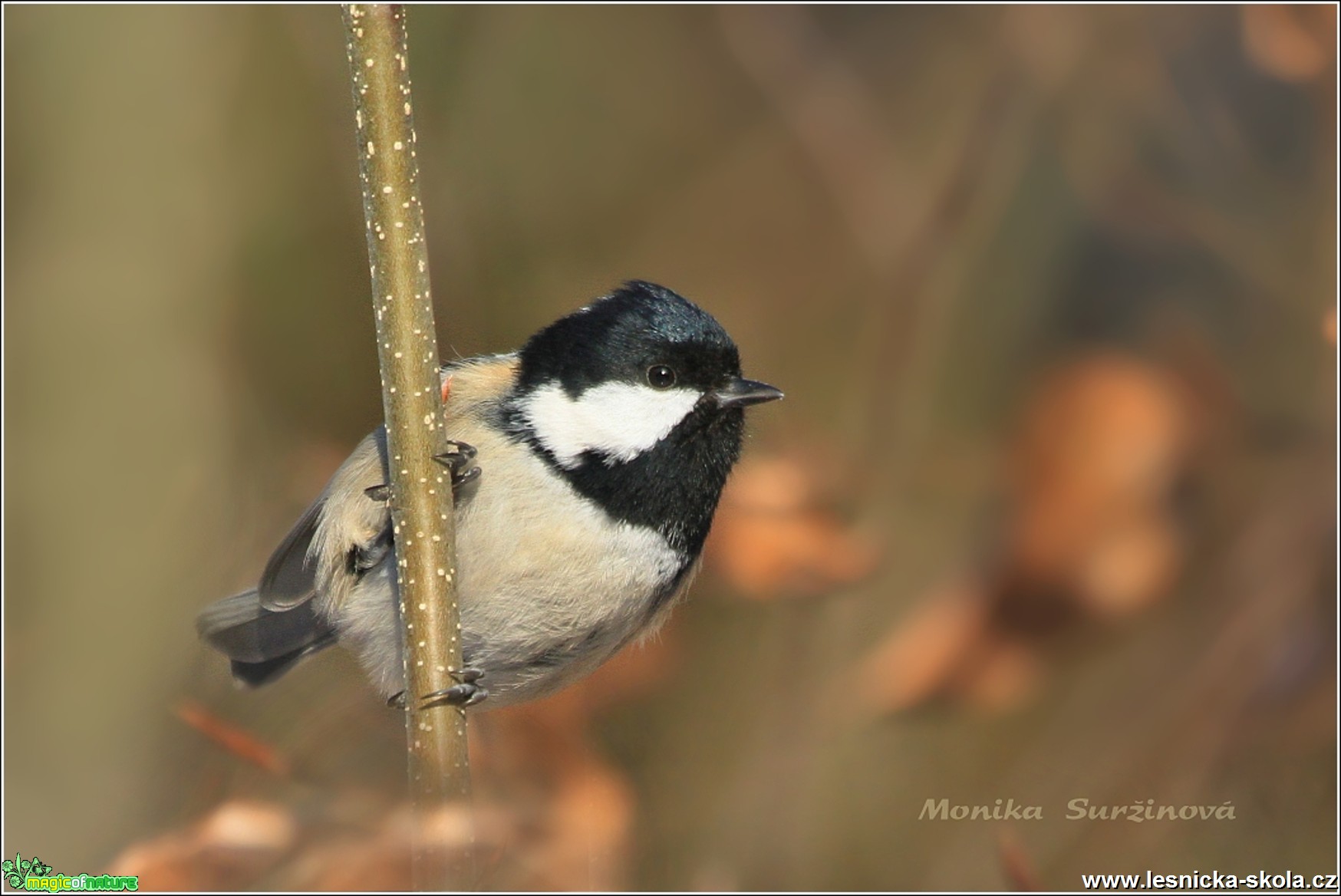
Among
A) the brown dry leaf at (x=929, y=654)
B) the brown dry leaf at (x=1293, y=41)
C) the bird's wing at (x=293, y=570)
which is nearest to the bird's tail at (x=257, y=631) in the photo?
the bird's wing at (x=293, y=570)

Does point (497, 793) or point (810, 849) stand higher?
point (497, 793)

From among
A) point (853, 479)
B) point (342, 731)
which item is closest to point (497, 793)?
point (342, 731)

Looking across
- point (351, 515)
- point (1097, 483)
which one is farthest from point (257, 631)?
point (1097, 483)

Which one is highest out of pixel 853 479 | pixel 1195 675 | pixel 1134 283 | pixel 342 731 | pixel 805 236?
pixel 805 236

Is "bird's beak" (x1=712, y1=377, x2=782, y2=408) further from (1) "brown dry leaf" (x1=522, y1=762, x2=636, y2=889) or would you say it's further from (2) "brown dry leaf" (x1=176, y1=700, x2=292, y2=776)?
(2) "brown dry leaf" (x1=176, y1=700, x2=292, y2=776)

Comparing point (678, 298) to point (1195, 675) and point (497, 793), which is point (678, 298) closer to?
point (497, 793)

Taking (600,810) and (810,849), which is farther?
(810,849)
